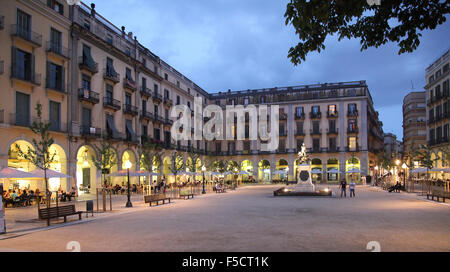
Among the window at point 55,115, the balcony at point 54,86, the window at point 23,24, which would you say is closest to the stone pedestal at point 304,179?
the window at point 55,115

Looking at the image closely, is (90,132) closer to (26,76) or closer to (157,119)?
(26,76)

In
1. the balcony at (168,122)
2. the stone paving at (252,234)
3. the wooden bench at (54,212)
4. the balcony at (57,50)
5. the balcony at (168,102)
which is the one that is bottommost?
the stone paving at (252,234)

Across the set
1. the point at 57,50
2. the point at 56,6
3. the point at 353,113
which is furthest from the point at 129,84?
the point at 353,113

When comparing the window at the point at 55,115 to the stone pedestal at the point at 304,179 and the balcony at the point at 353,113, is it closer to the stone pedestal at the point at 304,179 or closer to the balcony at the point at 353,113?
the stone pedestal at the point at 304,179

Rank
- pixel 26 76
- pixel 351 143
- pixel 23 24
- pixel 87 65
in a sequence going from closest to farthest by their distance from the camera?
pixel 23 24, pixel 26 76, pixel 87 65, pixel 351 143

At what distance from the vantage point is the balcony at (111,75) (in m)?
34.7

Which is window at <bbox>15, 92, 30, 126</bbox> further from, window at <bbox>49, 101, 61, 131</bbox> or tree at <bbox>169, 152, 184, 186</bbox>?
tree at <bbox>169, 152, 184, 186</bbox>

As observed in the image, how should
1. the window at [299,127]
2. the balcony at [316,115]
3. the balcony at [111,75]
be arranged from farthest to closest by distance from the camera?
the window at [299,127] < the balcony at [316,115] < the balcony at [111,75]

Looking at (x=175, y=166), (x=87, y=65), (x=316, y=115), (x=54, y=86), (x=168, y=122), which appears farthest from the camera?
(x=316, y=115)

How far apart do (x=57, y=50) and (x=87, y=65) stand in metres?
3.26

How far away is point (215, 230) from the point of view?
38.2 ft

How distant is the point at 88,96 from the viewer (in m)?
31.5

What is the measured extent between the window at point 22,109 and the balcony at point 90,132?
5737 mm

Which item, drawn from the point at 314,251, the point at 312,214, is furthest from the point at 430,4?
the point at 312,214
